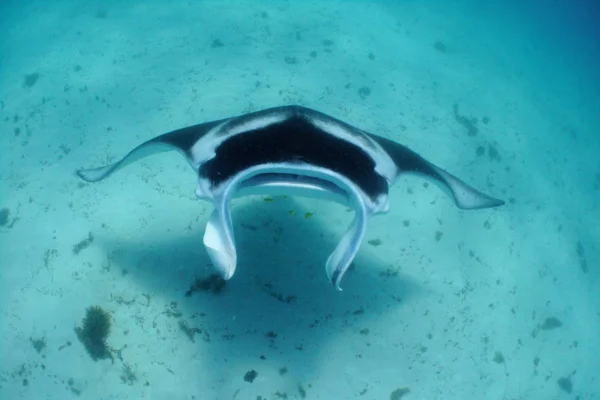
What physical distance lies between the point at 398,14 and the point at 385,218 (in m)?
10.9

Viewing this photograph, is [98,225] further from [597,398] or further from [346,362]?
[597,398]

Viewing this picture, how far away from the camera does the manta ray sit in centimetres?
269

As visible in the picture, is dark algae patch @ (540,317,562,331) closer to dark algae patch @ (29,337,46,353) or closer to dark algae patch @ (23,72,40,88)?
dark algae patch @ (29,337,46,353)

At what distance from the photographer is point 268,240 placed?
5230 millimetres

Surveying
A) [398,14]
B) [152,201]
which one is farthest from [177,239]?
[398,14]

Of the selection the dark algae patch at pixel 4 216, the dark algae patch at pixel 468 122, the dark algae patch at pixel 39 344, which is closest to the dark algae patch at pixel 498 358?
the dark algae patch at pixel 468 122

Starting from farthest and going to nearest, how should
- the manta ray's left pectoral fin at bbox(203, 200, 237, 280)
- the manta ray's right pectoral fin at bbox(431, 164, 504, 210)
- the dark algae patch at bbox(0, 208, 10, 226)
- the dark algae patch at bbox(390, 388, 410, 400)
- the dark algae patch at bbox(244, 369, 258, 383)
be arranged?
the dark algae patch at bbox(0, 208, 10, 226) → the dark algae patch at bbox(390, 388, 410, 400) → the dark algae patch at bbox(244, 369, 258, 383) → the manta ray's right pectoral fin at bbox(431, 164, 504, 210) → the manta ray's left pectoral fin at bbox(203, 200, 237, 280)

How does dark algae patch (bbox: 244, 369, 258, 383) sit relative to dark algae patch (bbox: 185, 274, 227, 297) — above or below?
below

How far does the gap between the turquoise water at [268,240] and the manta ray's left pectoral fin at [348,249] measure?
2.16m

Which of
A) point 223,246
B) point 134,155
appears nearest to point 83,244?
point 134,155

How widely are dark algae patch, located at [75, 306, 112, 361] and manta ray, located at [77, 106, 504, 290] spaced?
8.17 ft

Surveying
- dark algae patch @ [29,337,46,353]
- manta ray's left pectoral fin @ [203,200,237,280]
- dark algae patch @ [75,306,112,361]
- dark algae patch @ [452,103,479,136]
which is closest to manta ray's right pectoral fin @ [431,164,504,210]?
manta ray's left pectoral fin @ [203,200,237,280]

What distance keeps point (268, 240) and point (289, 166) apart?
2666mm

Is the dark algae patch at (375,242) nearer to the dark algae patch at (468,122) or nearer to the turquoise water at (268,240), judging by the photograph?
the turquoise water at (268,240)
